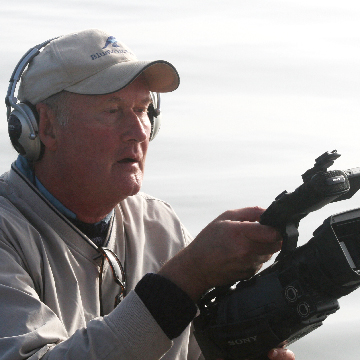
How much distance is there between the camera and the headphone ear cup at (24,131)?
Result: 8.96ft

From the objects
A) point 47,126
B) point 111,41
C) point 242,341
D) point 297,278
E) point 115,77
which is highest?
point 111,41

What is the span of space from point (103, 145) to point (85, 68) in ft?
0.95

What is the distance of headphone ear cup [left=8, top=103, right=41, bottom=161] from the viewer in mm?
2730

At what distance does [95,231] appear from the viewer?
286 cm

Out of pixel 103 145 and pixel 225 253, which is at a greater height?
pixel 103 145

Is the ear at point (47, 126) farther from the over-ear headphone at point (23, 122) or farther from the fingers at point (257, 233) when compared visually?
the fingers at point (257, 233)

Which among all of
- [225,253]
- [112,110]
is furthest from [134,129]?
[225,253]

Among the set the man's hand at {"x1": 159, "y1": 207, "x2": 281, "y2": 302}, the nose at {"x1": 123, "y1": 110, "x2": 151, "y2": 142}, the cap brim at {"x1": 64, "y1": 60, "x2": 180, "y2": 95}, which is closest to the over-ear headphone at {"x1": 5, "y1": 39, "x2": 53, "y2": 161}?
the cap brim at {"x1": 64, "y1": 60, "x2": 180, "y2": 95}

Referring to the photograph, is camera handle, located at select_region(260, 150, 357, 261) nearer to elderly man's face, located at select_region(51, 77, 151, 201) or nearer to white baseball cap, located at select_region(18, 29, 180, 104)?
elderly man's face, located at select_region(51, 77, 151, 201)

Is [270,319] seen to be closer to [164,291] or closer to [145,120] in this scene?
[164,291]

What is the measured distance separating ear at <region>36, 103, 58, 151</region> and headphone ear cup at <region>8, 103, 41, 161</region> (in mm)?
36

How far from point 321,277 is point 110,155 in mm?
956

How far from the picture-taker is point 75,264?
106 inches

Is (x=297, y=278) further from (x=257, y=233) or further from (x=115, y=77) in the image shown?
(x=115, y=77)
